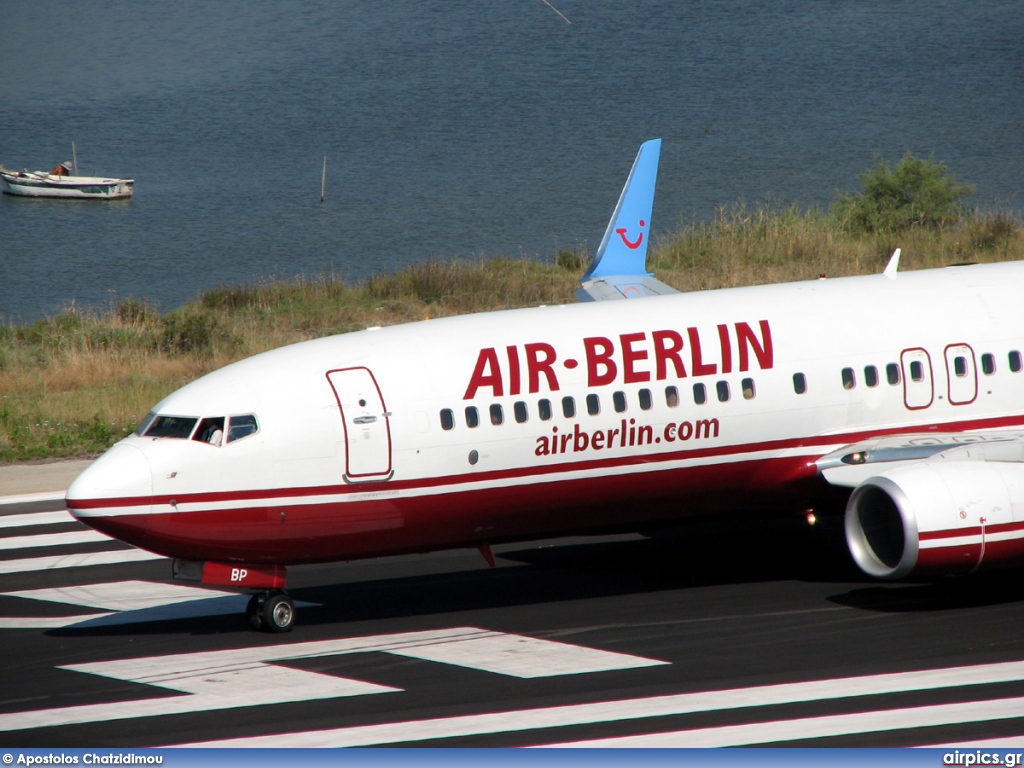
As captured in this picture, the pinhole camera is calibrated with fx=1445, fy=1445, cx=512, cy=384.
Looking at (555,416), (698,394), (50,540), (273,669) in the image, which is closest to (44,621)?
(273,669)

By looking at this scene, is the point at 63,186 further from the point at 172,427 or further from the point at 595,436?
the point at 595,436

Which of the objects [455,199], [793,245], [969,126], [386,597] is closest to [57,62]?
[455,199]

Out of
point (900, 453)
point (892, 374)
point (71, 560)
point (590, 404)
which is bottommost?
point (71, 560)

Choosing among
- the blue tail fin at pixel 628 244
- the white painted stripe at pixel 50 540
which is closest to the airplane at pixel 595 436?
the white painted stripe at pixel 50 540

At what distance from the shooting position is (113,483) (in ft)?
47.3

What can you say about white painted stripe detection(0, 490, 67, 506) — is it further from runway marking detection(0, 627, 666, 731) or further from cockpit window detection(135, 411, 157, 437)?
runway marking detection(0, 627, 666, 731)

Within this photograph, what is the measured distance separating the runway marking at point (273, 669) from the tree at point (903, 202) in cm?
3273

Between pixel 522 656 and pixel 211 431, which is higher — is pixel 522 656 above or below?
below

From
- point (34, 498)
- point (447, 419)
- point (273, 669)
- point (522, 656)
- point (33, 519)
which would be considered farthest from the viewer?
point (34, 498)

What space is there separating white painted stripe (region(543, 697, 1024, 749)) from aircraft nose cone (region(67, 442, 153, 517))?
5.14 meters

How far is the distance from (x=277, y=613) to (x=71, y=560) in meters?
5.43

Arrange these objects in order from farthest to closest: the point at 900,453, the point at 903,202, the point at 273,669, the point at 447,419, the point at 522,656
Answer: the point at 903,202, the point at 900,453, the point at 447,419, the point at 522,656, the point at 273,669

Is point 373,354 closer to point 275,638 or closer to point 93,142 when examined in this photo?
point 275,638

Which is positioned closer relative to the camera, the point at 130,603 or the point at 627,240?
the point at 130,603
